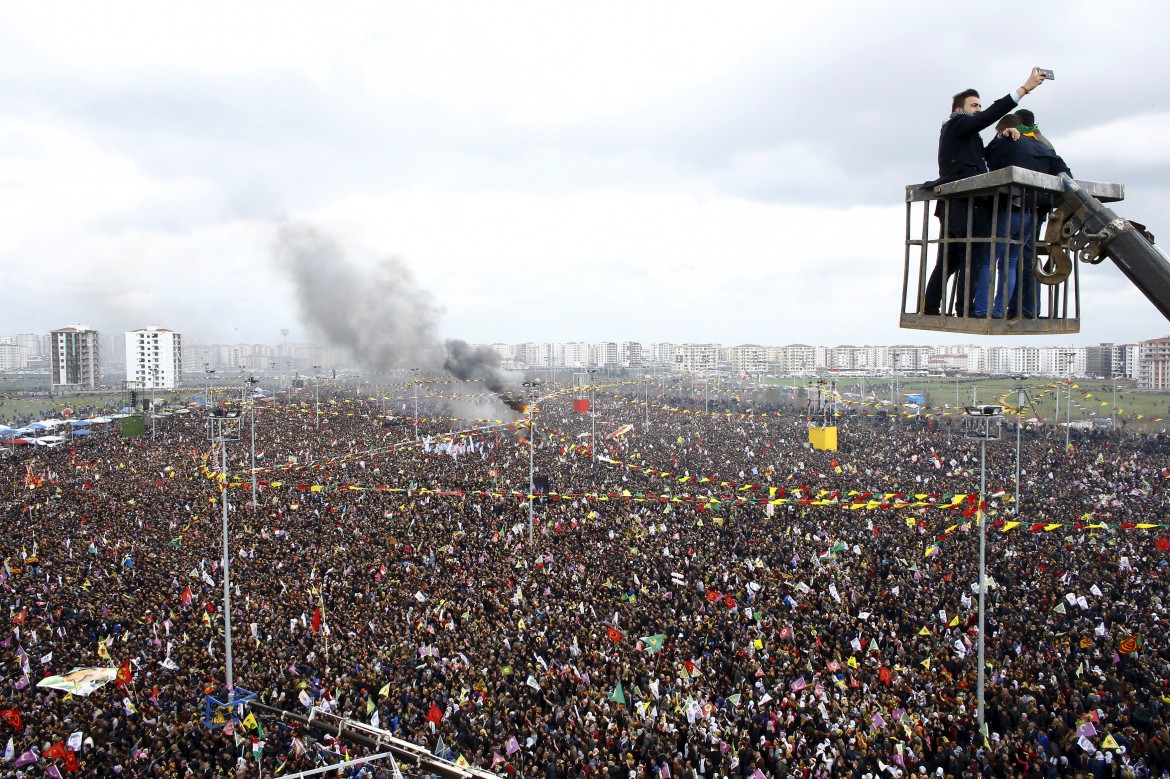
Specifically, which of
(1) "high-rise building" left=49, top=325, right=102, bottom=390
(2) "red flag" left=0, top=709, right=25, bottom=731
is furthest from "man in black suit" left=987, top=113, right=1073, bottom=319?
(1) "high-rise building" left=49, top=325, right=102, bottom=390

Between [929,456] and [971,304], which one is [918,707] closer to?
[971,304]

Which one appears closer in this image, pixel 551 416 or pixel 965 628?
pixel 965 628

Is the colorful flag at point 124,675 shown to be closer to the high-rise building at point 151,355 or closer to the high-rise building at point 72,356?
the high-rise building at point 72,356

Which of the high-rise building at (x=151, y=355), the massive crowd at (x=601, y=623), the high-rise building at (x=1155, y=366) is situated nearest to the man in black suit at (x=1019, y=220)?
the massive crowd at (x=601, y=623)

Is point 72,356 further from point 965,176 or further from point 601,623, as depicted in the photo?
point 965,176

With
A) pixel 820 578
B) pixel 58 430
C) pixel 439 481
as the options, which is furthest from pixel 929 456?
pixel 58 430

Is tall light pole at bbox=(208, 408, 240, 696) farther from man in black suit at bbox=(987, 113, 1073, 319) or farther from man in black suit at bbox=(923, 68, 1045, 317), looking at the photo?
man in black suit at bbox=(987, 113, 1073, 319)

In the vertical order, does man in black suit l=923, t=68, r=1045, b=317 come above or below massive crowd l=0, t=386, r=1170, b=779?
above

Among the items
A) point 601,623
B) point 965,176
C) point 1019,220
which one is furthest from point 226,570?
point 1019,220
